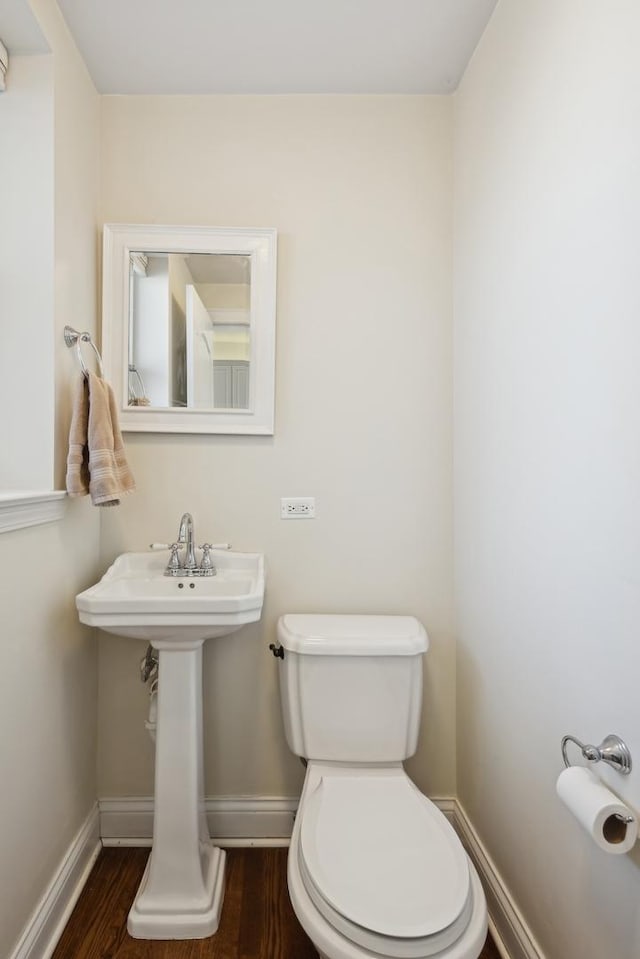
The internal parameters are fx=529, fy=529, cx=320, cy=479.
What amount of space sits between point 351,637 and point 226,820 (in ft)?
2.67

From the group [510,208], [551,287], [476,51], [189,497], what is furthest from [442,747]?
[476,51]

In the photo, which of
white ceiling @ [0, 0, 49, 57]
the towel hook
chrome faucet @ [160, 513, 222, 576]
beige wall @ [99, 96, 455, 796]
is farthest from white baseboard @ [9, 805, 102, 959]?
white ceiling @ [0, 0, 49, 57]

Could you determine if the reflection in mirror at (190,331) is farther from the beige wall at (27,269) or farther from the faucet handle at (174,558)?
the faucet handle at (174,558)

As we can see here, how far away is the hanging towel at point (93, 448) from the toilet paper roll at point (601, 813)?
1.24 meters

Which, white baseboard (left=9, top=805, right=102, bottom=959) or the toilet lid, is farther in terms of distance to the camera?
white baseboard (left=9, top=805, right=102, bottom=959)

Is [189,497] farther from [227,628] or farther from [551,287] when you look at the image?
[551,287]

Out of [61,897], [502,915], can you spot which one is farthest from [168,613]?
[502,915]

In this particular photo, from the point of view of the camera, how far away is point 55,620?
144 cm

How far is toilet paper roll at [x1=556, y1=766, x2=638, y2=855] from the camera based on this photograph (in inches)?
33.4

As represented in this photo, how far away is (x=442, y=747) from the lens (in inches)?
70.6

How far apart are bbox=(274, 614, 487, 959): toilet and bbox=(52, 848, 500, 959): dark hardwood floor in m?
0.34

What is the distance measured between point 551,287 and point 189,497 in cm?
121

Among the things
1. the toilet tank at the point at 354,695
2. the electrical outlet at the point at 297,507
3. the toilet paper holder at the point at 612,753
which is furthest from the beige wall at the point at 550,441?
the electrical outlet at the point at 297,507

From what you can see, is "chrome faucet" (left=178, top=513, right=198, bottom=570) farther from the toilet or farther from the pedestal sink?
the toilet
